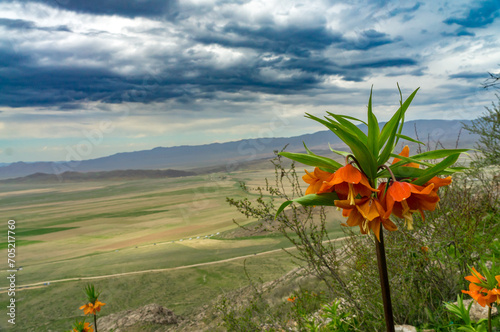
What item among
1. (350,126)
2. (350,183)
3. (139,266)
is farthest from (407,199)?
(139,266)

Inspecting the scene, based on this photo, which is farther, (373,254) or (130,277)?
(130,277)

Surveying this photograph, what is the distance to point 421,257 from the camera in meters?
3.46

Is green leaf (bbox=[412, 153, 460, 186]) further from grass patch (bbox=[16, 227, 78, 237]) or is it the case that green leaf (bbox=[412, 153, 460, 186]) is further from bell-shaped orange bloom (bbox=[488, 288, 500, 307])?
grass patch (bbox=[16, 227, 78, 237])

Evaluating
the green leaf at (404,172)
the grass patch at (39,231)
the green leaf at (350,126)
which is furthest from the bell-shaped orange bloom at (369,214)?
the grass patch at (39,231)

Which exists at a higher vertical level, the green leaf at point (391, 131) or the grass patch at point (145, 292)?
the green leaf at point (391, 131)

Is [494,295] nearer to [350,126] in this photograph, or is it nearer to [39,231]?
[350,126]

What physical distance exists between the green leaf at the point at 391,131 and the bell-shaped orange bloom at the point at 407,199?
124 millimetres

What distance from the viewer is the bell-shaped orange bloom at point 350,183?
50.4 inches

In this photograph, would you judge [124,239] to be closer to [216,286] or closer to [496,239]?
[216,286]

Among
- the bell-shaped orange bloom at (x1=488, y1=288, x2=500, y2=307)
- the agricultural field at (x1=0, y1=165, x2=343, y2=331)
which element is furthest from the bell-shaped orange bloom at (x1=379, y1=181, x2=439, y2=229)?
the agricultural field at (x1=0, y1=165, x2=343, y2=331)

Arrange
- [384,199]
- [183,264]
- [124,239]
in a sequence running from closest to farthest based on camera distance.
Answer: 1. [384,199]
2. [183,264]
3. [124,239]

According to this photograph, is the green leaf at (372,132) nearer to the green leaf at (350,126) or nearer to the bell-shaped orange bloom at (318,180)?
the green leaf at (350,126)

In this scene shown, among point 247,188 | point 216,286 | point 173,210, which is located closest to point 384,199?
point 247,188

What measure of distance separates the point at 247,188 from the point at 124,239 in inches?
696
